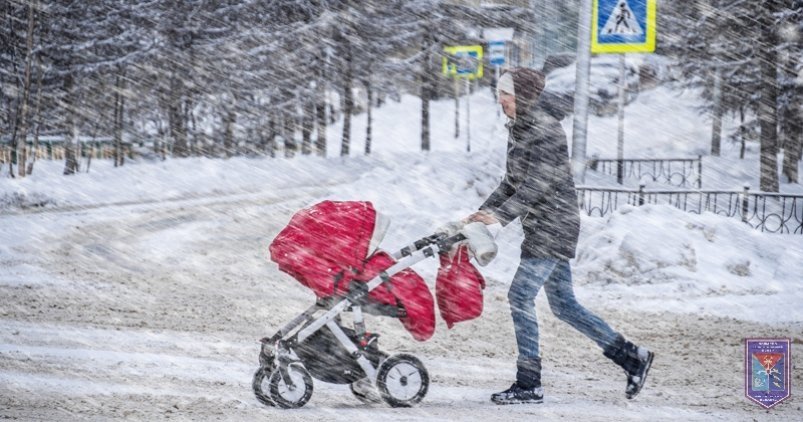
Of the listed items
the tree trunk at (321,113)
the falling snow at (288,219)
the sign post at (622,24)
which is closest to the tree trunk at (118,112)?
the falling snow at (288,219)

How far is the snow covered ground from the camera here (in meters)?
5.33

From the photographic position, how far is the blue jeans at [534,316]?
17.4 ft

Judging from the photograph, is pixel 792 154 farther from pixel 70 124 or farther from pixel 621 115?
pixel 70 124

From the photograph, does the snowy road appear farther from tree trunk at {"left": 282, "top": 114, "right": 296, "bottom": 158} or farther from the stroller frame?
tree trunk at {"left": 282, "top": 114, "right": 296, "bottom": 158}

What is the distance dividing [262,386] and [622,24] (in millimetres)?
8739

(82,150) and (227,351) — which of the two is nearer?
(227,351)

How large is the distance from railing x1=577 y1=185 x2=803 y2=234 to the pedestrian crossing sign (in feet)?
7.74

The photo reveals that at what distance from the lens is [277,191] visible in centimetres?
2475

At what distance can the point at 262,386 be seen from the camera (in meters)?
5.11

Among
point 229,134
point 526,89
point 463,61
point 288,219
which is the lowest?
point 229,134

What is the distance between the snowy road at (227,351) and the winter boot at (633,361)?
0.43 ft

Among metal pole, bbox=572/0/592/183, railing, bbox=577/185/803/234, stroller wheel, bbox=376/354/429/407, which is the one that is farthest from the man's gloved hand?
railing, bbox=577/185/803/234

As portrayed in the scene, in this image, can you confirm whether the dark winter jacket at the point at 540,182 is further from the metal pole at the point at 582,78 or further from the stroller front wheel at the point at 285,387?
the metal pole at the point at 582,78

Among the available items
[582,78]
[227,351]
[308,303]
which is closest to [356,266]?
[227,351]
